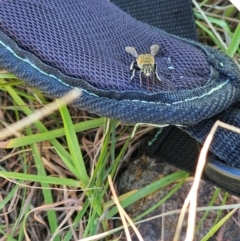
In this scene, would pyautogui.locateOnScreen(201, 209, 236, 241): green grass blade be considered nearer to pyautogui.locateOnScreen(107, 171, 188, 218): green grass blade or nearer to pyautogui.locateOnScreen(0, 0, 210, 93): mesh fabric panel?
pyautogui.locateOnScreen(107, 171, 188, 218): green grass blade

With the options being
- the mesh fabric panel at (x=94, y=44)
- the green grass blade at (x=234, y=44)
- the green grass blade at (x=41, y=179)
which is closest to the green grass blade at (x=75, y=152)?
the green grass blade at (x=41, y=179)

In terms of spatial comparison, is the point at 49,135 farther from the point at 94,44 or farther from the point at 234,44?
the point at 234,44

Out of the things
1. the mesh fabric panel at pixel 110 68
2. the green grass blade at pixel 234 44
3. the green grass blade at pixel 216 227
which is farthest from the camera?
the green grass blade at pixel 234 44

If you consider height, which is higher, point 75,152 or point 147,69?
point 147,69

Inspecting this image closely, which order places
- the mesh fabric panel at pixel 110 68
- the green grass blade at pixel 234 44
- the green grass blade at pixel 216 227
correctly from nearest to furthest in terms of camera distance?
the mesh fabric panel at pixel 110 68 → the green grass blade at pixel 216 227 → the green grass blade at pixel 234 44

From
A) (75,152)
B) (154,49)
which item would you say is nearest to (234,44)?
(154,49)

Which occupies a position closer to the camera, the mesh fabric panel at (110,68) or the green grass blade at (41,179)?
the mesh fabric panel at (110,68)

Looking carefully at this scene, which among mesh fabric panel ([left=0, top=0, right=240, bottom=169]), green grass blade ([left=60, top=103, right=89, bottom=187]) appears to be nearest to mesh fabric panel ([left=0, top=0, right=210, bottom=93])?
mesh fabric panel ([left=0, top=0, right=240, bottom=169])

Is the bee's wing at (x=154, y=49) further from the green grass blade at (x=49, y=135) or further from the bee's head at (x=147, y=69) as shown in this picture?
the green grass blade at (x=49, y=135)

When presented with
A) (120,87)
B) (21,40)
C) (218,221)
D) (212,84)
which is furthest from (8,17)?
(218,221)

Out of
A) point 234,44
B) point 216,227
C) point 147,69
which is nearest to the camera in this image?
point 147,69

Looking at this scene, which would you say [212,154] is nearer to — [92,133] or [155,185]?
[155,185]
